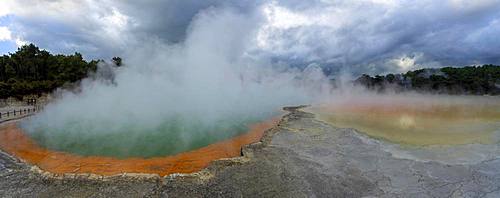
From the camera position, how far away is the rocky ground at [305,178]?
6195mm

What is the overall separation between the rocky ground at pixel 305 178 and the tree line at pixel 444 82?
5889cm

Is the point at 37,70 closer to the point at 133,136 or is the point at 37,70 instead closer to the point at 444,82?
the point at 133,136

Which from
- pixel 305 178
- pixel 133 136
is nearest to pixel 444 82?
pixel 133 136

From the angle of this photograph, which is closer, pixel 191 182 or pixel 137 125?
pixel 191 182

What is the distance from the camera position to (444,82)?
61094 mm

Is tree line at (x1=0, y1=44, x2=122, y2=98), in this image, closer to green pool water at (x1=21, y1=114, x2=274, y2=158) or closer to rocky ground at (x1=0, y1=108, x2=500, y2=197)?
green pool water at (x1=21, y1=114, x2=274, y2=158)

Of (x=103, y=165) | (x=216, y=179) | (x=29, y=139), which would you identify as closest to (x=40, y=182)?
(x=103, y=165)

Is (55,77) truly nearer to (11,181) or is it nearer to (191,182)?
(11,181)

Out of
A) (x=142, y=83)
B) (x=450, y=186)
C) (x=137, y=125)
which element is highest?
(x=142, y=83)

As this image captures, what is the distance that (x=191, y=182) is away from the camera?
670 cm

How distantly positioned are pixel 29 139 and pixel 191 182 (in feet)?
29.3

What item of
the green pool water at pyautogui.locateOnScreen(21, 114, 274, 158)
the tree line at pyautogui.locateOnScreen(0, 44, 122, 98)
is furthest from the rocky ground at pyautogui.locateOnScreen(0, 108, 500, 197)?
the tree line at pyautogui.locateOnScreen(0, 44, 122, 98)

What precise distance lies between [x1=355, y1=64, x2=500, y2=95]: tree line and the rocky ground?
58889mm

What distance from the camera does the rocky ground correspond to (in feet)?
20.3
